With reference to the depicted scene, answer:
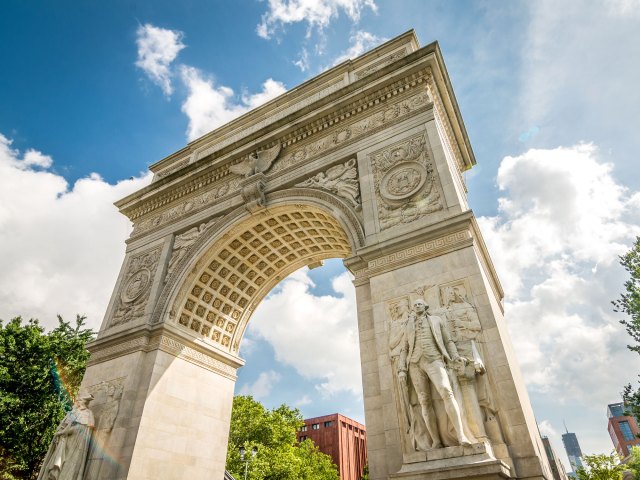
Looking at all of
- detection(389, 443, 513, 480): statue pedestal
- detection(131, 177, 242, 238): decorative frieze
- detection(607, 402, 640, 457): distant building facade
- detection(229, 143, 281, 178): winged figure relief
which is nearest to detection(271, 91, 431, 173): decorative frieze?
detection(229, 143, 281, 178): winged figure relief

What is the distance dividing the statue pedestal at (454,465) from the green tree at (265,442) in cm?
2682

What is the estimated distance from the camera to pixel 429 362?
893cm

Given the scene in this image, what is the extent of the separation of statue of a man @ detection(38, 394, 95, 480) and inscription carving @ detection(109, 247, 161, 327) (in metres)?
3.82

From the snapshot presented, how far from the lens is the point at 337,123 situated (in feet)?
52.9

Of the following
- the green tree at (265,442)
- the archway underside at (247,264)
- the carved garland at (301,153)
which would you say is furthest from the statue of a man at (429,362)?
the green tree at (265,442)

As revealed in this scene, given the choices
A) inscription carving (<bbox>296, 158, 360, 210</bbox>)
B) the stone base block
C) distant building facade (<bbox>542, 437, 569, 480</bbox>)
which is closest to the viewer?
the stone base block

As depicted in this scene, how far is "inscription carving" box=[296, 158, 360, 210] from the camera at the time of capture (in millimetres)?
13992

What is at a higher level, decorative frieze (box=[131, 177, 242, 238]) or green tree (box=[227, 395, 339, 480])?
decorative frieze (box=[131, 177, 242, 238])

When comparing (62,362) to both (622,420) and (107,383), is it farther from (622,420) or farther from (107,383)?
(622,420)

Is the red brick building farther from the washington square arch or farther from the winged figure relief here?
the winged figure relief

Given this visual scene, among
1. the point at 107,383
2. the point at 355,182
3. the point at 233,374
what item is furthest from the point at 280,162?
the point at 107,383

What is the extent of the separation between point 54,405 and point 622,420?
4003 inches

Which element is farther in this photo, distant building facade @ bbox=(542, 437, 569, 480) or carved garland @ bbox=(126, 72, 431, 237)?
carved garland @ bbox=(126, 72, 431, 237)

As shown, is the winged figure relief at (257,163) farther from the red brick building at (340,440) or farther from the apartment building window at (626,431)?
the apartment building window at (626,431)
